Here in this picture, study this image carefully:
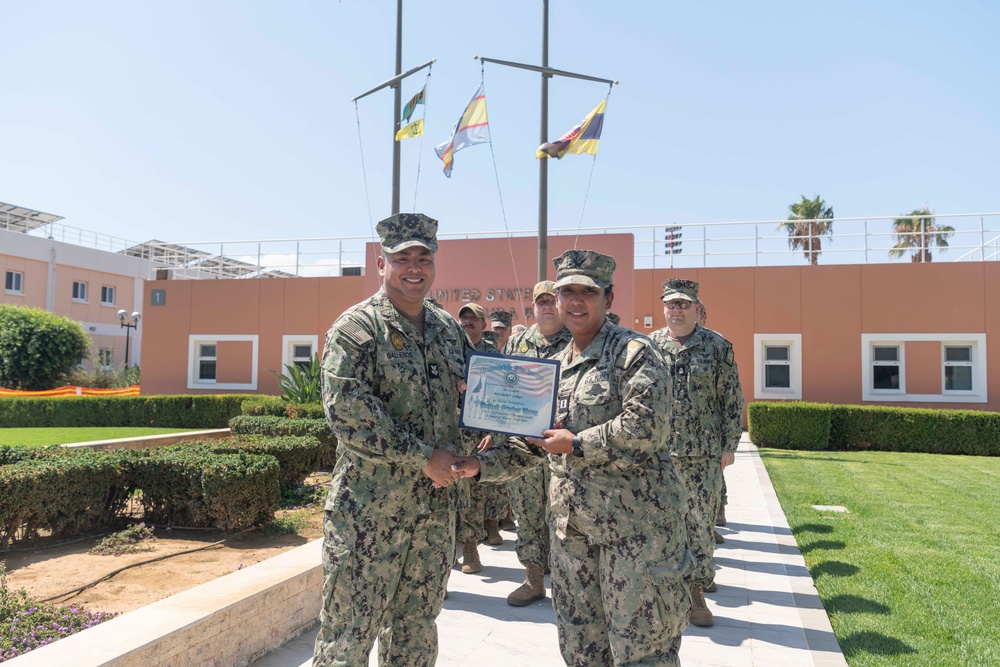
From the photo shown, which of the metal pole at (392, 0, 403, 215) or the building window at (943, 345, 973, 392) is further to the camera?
the building window at (943, 345, 973, 392)

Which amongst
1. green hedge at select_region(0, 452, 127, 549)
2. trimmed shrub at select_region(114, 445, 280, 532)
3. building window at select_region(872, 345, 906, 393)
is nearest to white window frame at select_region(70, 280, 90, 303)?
green hedge at select_region(0, 452, 127, 549)

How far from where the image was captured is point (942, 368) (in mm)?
16797

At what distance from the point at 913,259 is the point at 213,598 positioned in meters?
19.7

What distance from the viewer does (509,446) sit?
9.35ft

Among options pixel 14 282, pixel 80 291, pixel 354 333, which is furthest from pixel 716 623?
pixel 80 291

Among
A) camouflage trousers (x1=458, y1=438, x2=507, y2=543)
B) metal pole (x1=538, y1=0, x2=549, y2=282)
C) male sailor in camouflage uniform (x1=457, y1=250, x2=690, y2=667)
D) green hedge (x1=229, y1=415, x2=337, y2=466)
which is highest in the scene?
metal pole (x1=538, y1=0, x2=549, y2=282)

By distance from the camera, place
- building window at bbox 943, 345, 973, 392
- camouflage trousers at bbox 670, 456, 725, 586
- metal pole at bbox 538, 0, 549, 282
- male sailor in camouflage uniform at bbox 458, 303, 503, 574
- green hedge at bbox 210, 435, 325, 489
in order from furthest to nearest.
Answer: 1. building window at bbox 943, 345, 973, 392
2. metal pole at bbox 538, 0, 549, 282
3. green hedge at bbox 210, 435, 325, 489
4. male sailor in camouflage uniform at bbox 458, 303, 503, 574
5. camouflage trousers at bbox 670, 456, 725, 586

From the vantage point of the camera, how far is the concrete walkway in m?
3.94

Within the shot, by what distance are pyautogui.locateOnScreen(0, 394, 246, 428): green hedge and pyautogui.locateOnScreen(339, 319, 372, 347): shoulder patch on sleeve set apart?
1744 centimetres

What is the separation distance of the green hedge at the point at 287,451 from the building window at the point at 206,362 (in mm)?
15238

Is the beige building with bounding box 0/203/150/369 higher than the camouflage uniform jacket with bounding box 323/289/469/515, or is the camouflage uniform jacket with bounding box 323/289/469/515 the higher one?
the beige building with bounding box 0/203/150/369

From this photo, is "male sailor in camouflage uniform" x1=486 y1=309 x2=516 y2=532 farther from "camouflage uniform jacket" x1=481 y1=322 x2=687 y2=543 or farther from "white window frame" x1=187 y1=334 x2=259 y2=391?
"white window frame" x1=187 y1=334 x2=259 y2=391

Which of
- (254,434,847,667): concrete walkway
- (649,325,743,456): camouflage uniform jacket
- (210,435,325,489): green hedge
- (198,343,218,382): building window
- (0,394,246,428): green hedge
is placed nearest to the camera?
(254,434,847,667): concrete walkway

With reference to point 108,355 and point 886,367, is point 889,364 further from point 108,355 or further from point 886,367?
point 108,355
